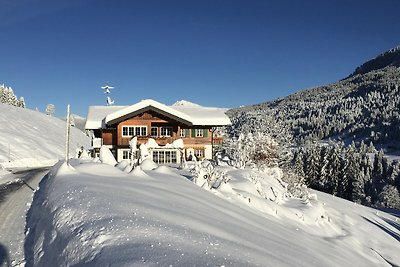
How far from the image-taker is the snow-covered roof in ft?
133

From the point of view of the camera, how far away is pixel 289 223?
18.2 metres

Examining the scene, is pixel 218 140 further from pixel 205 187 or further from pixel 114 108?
pixel 205 187

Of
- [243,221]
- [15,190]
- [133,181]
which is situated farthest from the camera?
[15,190]

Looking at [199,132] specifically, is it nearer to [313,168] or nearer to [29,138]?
[29,138]

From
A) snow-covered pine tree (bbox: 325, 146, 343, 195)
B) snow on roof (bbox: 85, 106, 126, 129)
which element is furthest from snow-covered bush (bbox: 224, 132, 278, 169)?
snow-covered pine tree (bbox: 325, 146, 343, 195)

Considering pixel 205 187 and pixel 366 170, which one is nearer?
pixel 205 187

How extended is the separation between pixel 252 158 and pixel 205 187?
15.0m

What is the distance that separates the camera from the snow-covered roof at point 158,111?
1591 inches

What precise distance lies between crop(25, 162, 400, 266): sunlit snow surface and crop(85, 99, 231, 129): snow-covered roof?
838 inches

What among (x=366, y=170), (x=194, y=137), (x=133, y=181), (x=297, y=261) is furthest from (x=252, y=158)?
(x=366, y=170)

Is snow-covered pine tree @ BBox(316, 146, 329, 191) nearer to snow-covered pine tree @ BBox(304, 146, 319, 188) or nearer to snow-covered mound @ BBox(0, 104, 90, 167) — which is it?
snow-covered pine tree @ BBox(304, 146, 319, 188)

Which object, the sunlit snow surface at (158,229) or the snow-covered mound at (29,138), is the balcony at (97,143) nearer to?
the snow-covered mound at (29,138)

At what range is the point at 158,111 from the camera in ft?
137

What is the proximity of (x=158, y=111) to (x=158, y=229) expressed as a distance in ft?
111
